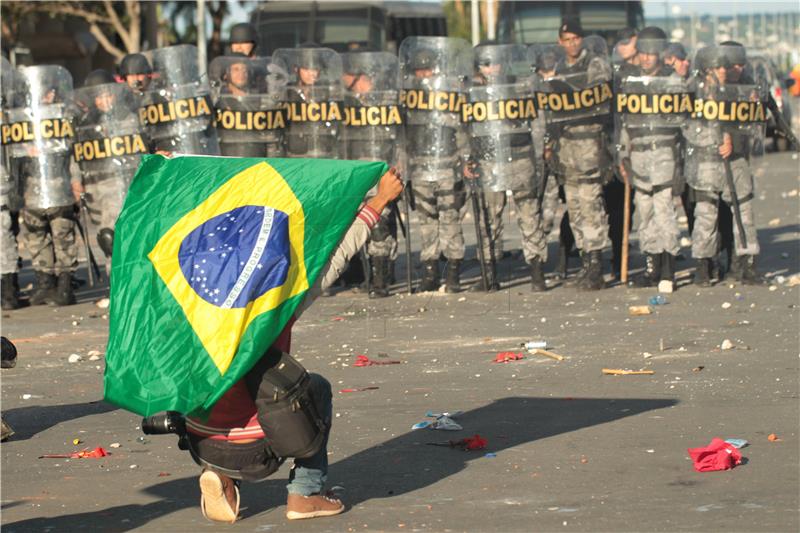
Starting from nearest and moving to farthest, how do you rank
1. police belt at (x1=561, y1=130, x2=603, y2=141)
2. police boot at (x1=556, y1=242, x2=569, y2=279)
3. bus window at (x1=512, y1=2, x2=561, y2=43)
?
police belt at (x1=561, y1=130, x2=603, y2=141) → police boot at (x1=556, y1=242, x2=569, y2=279) → bus window at (x1=512, y1=2, x2=561, y2=43)

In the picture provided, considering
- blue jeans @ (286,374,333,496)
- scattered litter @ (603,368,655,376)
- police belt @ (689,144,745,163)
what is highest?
police belt @ (689,144,745,163)

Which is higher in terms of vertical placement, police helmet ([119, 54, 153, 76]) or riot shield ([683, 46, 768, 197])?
police helmet ([119, 54, 153, 76])

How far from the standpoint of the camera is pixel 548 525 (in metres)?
5.98

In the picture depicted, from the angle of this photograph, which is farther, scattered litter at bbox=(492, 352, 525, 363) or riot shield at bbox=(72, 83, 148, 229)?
riot shield at bbox=(72, 83, 148, 229)

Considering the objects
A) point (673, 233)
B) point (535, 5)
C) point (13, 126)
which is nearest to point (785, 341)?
point (673, 233)

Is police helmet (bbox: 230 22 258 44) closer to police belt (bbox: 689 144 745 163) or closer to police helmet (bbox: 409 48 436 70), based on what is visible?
police helmet (bbox: 409 48 436 70)

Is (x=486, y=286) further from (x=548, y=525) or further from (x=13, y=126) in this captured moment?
(x=548, y=525)

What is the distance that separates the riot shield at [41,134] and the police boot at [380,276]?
2.89m

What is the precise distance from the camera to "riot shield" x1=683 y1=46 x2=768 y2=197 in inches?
509

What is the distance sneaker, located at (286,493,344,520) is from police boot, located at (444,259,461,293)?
747 cm

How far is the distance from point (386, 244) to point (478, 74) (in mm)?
→ 1749

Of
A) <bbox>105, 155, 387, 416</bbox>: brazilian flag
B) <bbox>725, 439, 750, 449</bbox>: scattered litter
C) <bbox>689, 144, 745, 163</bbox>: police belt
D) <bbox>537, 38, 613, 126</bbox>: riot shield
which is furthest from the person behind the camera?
<bbox>537, 38, 613, 126</bbox>: riot shield

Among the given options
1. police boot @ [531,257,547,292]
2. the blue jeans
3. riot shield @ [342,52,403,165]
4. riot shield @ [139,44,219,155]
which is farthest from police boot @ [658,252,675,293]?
the blue jeans

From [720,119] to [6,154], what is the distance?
6.36m
